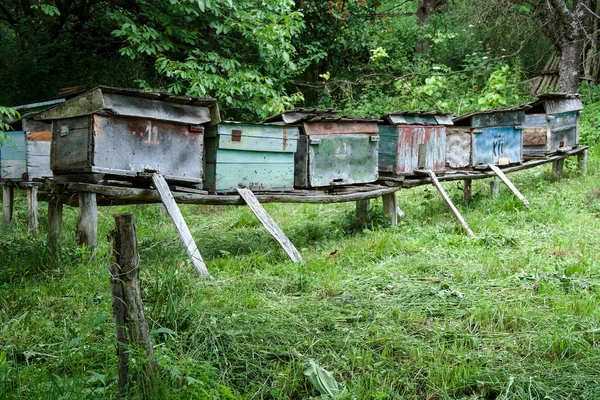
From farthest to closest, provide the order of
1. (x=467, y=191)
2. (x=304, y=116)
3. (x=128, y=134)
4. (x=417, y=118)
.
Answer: (x=467, y=191), (x=417, y=118), (x=304, y=116), (x=128, y=134)

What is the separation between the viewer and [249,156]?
8484 millimetres

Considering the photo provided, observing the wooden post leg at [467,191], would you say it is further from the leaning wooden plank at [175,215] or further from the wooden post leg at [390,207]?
the leaning wooden plank at [175,215]

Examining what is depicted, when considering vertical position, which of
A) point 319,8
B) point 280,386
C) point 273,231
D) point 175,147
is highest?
point 319,8

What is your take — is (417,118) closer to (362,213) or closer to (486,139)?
(362,213)

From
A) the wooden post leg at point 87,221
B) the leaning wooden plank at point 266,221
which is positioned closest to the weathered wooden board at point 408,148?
the leaning wooden plank at point 266,221

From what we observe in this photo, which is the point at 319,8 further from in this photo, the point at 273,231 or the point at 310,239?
the point at 273,231

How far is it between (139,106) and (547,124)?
902 cm

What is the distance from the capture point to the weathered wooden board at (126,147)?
707 centimetres

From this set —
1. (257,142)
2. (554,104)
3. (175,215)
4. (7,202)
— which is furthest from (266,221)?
(554,104)

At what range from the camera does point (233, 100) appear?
12516 mm

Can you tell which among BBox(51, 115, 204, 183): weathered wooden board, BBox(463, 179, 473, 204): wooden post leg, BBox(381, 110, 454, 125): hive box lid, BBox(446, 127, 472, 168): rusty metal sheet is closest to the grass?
BBox(51, 115, 204, 183): weathered wooden board

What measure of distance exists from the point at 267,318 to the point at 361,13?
49.2 ft

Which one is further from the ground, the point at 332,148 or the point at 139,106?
the point at 139,106

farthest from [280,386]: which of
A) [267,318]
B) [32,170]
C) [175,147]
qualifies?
[32,170]
